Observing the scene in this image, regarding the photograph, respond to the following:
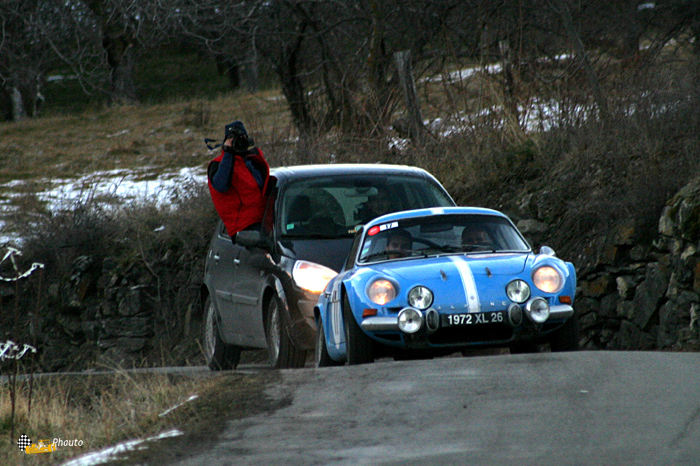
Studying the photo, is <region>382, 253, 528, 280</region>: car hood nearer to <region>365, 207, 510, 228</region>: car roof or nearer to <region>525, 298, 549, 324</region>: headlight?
<region>525, 298, 549, 324</region>: headlight

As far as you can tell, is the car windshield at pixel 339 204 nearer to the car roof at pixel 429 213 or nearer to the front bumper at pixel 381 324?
the car roof at pixel 429 213

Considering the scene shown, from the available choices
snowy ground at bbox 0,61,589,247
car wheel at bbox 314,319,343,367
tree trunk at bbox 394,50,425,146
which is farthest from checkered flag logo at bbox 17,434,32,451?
tree trunk at bbox 394,50,425,146

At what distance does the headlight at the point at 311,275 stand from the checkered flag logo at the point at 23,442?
3.01 m

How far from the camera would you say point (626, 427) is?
5.68m

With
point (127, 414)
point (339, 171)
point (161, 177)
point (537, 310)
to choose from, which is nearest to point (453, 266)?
point (537, 310)

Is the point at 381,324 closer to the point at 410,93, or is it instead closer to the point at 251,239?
the point at 251,239

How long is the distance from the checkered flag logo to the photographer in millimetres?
4207

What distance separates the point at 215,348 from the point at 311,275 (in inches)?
107

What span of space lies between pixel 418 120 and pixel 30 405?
11.3 m

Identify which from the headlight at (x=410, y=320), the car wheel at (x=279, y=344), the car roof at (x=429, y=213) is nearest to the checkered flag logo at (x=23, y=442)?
the headlight at (x=410, y=320)

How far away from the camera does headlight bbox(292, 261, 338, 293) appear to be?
9914 mm

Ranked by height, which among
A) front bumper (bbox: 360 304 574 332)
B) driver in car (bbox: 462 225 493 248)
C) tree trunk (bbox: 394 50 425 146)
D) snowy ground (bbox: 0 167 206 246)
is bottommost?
snowy ground (bbox: 0 167 206 246)

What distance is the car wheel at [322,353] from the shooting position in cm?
905

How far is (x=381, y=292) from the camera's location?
27.0ft
